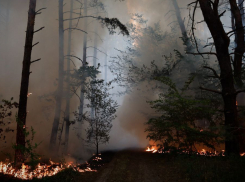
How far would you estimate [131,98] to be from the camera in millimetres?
19031

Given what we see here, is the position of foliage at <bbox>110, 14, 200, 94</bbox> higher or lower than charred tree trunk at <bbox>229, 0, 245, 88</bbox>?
higher

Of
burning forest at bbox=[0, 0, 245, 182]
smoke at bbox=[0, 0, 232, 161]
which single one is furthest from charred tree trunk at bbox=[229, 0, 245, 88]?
smoke at bbox=[0, 0, 232, 161]

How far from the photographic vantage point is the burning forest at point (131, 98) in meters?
6.73

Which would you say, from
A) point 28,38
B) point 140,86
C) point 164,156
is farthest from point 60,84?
point 164,156

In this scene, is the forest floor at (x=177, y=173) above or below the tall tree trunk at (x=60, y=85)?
below

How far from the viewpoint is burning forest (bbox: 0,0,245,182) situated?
6.73 m

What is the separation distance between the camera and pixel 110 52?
29672mm

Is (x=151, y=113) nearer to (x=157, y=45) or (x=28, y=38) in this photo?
(x=157, y=45)

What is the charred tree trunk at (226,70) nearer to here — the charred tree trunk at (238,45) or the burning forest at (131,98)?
the burning forest at (131,98)

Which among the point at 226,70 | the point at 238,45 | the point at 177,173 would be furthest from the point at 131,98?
the point at 177,173

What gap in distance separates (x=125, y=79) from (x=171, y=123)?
369 inches

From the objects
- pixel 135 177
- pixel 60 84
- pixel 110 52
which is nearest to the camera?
pixel 135 177

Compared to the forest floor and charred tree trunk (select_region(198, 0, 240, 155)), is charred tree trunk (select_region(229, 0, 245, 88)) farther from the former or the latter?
the forest floor

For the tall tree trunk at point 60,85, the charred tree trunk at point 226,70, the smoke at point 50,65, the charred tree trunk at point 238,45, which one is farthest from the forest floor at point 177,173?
the smoke at point 50,65
